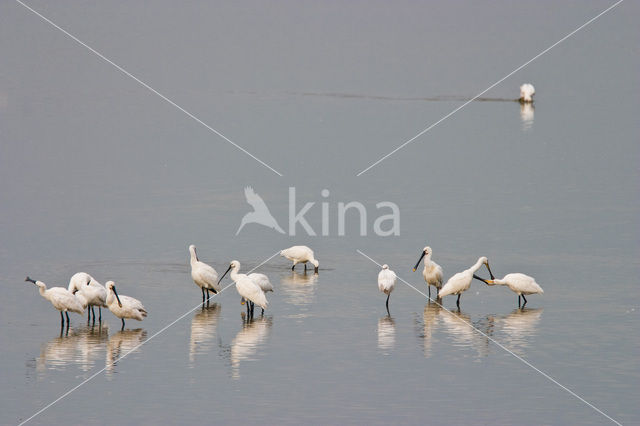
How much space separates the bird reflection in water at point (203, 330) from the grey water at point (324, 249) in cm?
7

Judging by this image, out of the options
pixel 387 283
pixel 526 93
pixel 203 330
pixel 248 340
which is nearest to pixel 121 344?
pixel 203 330

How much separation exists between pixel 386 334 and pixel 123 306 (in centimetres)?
509

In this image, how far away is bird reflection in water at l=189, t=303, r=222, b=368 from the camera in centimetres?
2373

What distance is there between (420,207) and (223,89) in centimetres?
4102

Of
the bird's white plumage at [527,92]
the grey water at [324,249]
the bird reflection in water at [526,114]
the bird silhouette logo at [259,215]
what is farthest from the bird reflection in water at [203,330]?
the bird's white plumage at [527,92]

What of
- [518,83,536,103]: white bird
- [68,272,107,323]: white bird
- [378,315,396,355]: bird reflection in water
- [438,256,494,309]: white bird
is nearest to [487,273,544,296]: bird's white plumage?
[438,256,494,309]: white bird

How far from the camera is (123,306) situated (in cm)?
2475

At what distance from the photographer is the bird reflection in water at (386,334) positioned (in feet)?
79.4

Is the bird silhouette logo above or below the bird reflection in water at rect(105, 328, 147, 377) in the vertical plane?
above

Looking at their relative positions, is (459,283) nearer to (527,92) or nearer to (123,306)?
(123,306)

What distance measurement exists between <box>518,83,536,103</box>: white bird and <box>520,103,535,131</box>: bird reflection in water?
33 cm

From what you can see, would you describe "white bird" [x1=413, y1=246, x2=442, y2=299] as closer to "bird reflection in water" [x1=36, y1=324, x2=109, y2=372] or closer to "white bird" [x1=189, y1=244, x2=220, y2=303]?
"white bird" [x1=189, y1=244, x2=220, y2=303]

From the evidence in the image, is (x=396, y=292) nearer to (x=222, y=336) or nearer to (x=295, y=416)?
(x=222, y=336)

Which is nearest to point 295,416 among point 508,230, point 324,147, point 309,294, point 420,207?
point 309,294
